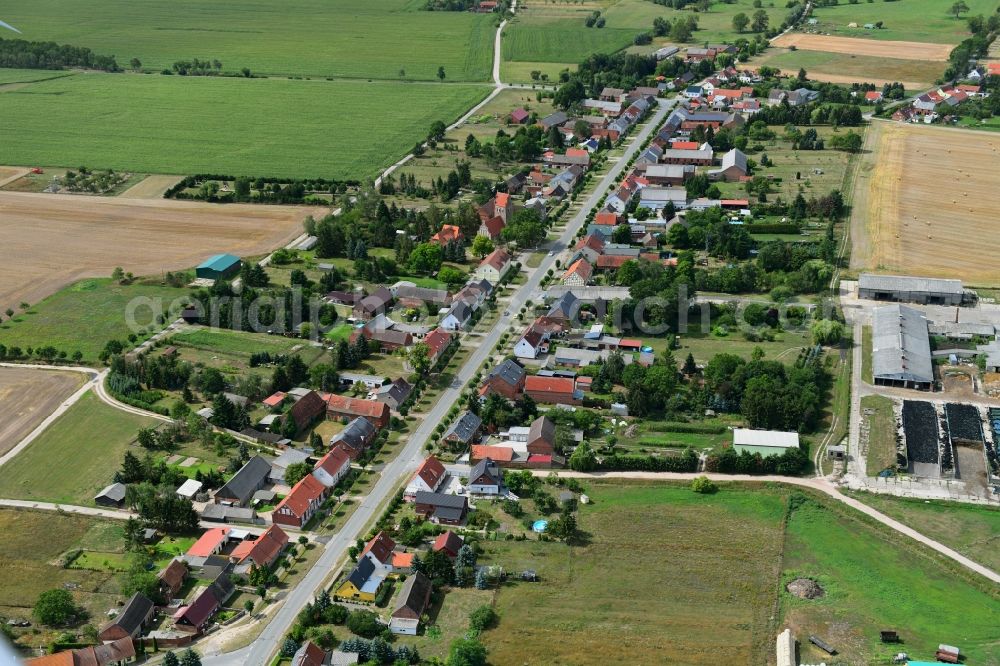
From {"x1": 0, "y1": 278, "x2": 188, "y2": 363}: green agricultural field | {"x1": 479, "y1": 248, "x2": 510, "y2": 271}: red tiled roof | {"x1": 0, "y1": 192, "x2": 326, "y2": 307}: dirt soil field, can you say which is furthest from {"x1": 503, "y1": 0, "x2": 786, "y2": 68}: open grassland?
{"x1": 0, "y1": 278, "x2": 188, "y2": 363}: green agricultural field

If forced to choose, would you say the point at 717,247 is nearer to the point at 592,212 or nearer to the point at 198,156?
the point at 592,212

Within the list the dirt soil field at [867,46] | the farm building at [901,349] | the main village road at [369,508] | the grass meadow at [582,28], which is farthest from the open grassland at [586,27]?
the farm building at [901,349]

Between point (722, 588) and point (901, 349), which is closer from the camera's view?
point (722, 588)

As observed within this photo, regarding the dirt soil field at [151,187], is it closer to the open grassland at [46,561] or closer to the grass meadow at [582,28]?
the open grassland at [46,561]

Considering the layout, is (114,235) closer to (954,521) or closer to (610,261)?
(610,261)

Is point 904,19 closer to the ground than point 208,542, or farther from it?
farther from it

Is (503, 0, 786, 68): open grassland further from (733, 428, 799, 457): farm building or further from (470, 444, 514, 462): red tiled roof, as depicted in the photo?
(470, 444, 514, 462): red tiled roof

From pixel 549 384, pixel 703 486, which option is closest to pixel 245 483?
pixel 549 384
